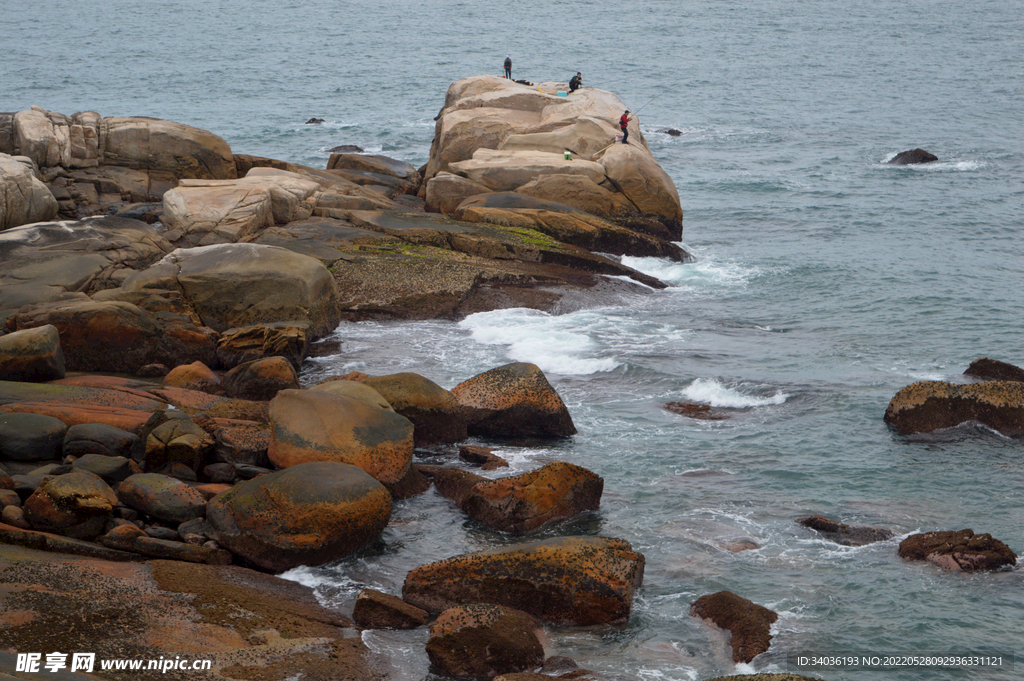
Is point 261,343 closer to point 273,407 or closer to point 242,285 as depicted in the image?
point 242,285

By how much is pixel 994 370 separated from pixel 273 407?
1721cm

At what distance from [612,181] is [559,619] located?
75.2ft

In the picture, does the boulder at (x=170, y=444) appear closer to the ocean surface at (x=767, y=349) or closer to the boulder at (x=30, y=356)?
the ocean surface at (x=767, y=349)

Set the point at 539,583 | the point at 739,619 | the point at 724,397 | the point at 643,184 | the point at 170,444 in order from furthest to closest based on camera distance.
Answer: the point at 643,184 → the point at 724,397 → the point at 170,444 → the point at 539,583 → the point at 739,619

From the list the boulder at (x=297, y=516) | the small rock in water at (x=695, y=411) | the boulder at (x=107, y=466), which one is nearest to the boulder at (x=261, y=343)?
the boulder at (x=107, y=466)

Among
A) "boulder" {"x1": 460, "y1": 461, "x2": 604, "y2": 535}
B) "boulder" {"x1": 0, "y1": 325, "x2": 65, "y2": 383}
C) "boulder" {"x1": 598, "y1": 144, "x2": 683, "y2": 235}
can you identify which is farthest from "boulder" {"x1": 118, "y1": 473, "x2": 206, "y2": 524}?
"boulder" {"x1": 598, "y1": 144, "x2": 683, "y2": 235}

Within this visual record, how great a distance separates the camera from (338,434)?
15.9m

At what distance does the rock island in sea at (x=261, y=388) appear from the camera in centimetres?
1159

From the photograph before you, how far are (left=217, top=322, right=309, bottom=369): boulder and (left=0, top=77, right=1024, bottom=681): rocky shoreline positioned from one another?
7 centimetres

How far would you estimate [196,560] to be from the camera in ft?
42.4

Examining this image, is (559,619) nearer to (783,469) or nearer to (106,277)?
(783,469)

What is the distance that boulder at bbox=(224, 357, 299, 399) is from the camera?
61.5 ft

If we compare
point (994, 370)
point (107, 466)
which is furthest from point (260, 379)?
point (994, 370)

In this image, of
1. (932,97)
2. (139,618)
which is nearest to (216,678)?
(139,618)
